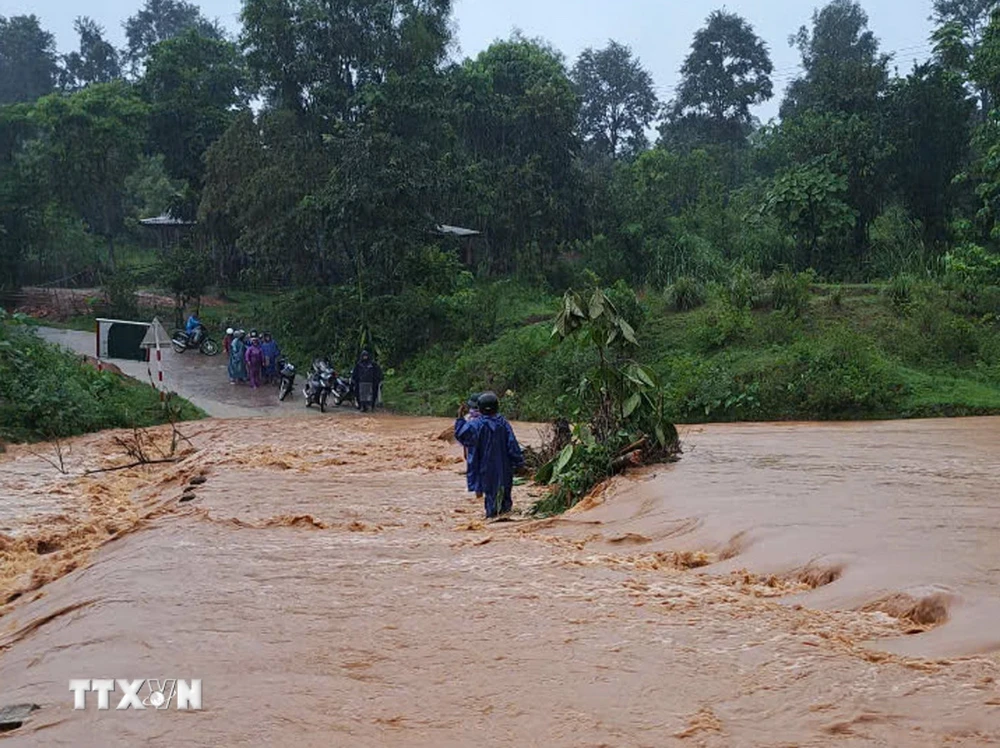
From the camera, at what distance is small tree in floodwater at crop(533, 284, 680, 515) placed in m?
11.0

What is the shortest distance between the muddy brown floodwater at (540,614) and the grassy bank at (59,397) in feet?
26.5

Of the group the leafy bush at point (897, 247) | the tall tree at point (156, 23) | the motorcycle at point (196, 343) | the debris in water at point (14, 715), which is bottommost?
the debris in water at point (14, 715)

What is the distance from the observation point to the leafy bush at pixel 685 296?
24.4 m

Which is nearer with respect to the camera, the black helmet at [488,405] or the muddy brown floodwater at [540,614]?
the muddy brown floodwater at [540,614]

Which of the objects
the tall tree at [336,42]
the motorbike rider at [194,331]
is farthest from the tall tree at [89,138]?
the motorbike rider at [194,331]

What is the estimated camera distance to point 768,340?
2177 cm

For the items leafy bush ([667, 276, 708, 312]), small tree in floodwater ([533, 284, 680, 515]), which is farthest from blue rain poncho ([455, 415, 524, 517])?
leafy bush ([667, 276, 708, 312])

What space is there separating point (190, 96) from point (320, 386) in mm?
18800

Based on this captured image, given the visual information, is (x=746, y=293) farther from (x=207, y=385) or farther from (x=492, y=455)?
(x=492, y=455)

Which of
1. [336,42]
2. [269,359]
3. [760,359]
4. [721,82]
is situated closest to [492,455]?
[760,359]

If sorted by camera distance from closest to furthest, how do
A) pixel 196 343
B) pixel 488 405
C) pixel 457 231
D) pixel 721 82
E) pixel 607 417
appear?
pixel 488 405 → pixel 607 417 → pixel 196 343 → pixel 457 231 → pixel 721 82

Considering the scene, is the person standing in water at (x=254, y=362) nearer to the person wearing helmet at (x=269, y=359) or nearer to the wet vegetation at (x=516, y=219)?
the person wearing helmet at (x=269, y=359)

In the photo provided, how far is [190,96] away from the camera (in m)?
36.5

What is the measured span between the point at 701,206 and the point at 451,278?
9.27 m
